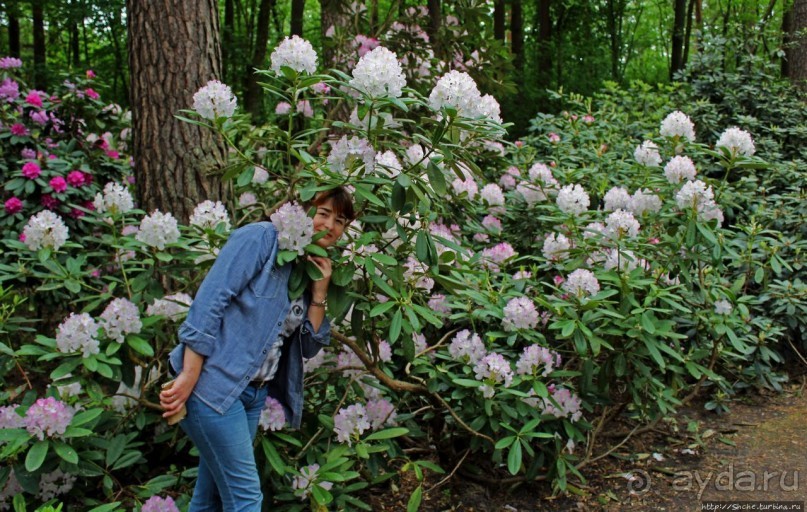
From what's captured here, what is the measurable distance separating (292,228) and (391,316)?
2.38 feet

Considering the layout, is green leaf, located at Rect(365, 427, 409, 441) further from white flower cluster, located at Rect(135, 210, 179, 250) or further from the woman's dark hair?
white flower cluster, located at Rect(135, 210, 179, 250)

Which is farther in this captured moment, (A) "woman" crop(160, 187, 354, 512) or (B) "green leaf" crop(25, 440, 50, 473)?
(B) "green leaf" crop(25, 440, 50, 473)

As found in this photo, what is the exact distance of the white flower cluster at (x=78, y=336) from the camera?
7.95ft

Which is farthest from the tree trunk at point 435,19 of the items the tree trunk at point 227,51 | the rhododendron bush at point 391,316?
the tree trunk at point 227,51

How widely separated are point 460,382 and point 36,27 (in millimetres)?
10690

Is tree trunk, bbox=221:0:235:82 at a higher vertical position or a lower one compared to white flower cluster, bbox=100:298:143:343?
higher

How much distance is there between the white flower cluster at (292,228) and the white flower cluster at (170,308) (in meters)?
0.77

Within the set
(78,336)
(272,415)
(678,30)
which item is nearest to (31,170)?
(78,336)

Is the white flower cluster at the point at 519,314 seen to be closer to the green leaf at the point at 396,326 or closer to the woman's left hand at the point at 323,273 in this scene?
the green leaf at the point at 396,326

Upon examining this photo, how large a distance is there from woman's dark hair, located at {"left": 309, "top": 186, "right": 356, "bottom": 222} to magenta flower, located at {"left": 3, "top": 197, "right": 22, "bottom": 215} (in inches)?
102

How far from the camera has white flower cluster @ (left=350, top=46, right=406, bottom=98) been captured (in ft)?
7.14

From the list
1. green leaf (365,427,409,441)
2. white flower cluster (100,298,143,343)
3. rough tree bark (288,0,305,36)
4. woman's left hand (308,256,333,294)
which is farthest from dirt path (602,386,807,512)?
rough tree bark (288,0,305,36)

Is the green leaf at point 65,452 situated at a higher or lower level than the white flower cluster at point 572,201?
lower

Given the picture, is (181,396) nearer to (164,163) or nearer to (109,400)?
(109,400)
